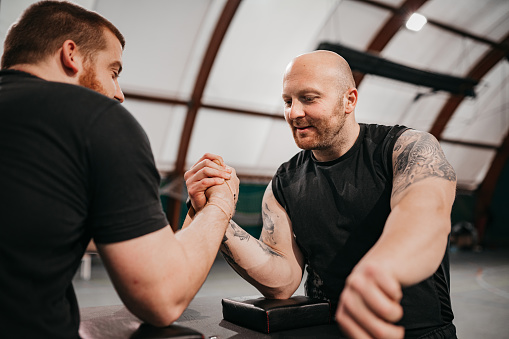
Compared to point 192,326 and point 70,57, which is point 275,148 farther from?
point 70,57

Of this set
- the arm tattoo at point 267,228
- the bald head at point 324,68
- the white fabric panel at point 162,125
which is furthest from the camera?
the white fabric panel at point 162,125

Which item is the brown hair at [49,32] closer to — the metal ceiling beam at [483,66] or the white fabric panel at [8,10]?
the white fabric panel at [8,10]

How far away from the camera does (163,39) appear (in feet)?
24.4

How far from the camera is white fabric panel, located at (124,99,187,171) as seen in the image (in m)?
8.04

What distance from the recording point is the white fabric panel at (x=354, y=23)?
8.21 metres

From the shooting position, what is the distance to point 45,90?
998 millimetres

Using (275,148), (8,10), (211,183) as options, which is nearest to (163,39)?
(8,10)

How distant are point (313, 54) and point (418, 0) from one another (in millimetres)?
7323

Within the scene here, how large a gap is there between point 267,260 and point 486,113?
12.1 m

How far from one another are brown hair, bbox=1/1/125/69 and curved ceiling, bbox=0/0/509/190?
236 inches

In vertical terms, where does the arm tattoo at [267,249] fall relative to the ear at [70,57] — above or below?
below

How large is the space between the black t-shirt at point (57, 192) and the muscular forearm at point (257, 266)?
78 centimetres

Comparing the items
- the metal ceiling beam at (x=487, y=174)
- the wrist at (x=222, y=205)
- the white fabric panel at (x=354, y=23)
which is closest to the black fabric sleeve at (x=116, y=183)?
the wrist at (x=222, y=205)

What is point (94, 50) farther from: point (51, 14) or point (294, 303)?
point (294, 303)
